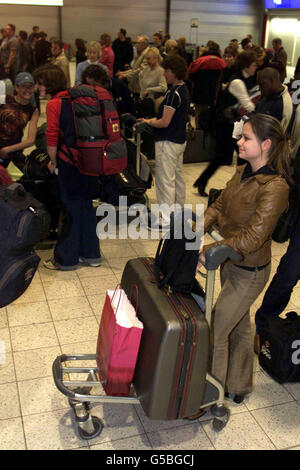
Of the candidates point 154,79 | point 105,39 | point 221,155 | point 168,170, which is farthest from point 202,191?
point 105,39

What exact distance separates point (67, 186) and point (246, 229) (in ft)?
6.10

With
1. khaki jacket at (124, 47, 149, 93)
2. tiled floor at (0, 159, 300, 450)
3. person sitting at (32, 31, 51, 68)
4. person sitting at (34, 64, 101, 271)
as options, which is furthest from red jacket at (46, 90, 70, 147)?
person sitting at (32, 31, 51, 68)

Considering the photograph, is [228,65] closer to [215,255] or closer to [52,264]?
[52,264]

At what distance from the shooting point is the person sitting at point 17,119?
4013 millimetres

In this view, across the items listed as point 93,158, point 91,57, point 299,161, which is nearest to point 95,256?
point 93,158

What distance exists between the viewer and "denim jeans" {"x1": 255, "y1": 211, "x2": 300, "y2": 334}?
118 inches

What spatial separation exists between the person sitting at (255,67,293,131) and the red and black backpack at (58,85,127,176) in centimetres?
149

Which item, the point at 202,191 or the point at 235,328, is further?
the point at 202,191

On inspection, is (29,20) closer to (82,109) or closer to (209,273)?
(82,109)

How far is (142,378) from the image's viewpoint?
2.20m

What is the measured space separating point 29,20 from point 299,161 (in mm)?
14386

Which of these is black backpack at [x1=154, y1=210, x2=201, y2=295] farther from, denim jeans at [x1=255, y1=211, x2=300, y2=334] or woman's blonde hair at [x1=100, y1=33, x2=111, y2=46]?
woman's blonde hair at [x1=100, y1=33, x2=111, y2=46]

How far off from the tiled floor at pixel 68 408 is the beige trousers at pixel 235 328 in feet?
0.56

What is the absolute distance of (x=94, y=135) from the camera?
11.5 feet
